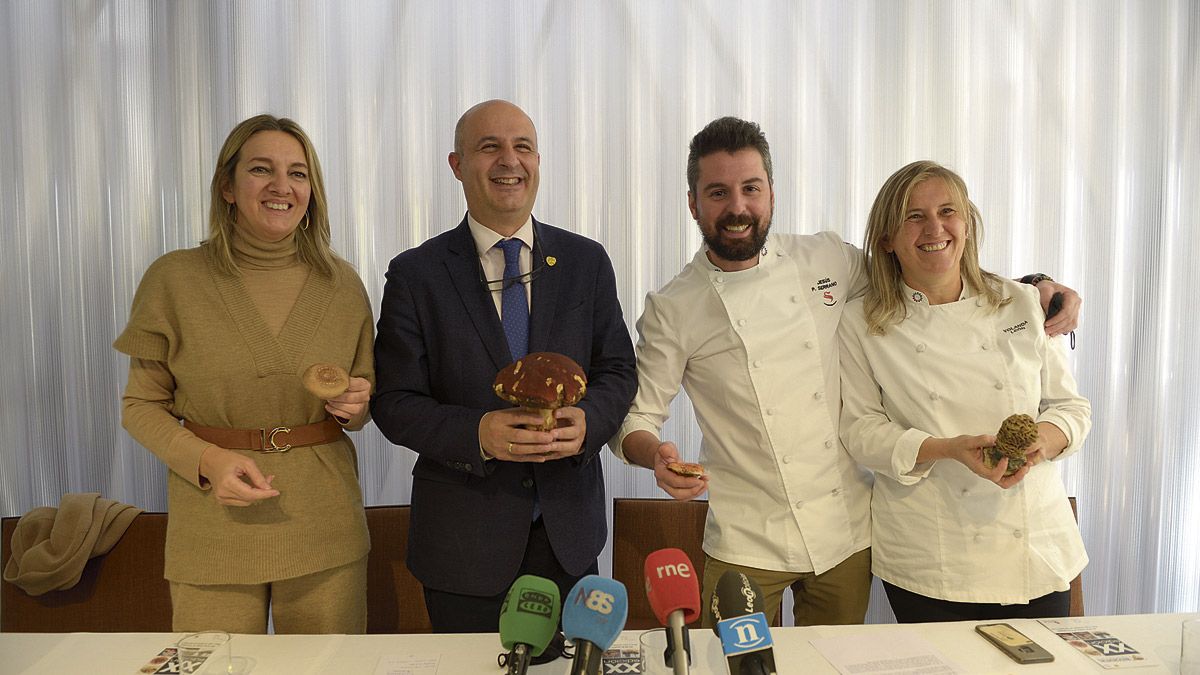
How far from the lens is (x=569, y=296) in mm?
2434

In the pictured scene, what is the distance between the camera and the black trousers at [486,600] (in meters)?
2.34

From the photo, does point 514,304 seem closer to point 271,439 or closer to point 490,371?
point 490,371

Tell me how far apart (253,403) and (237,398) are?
0.04m

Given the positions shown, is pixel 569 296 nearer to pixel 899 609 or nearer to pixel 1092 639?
pixel 899 609

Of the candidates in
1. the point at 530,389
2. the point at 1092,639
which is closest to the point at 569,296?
the point at 530,389

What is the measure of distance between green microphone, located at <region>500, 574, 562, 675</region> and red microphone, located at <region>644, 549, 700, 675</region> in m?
0.21

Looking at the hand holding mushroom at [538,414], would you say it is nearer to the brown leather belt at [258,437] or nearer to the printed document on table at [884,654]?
the brown leather belt at [258,437]

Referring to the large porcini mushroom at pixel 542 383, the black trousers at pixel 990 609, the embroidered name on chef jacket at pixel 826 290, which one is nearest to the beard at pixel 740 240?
the embroidered name on chef jacket at pixel 826 290

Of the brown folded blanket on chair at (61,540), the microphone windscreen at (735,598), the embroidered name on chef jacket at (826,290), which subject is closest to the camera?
the microphone windscreen at (735,598)

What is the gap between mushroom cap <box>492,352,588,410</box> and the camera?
6.47 ft

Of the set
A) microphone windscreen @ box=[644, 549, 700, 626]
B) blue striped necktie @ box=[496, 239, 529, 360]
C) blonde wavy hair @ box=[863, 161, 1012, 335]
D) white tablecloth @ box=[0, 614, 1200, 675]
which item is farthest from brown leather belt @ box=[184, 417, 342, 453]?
blonde wavy hair @ box=[863, 161, 1012, 335]

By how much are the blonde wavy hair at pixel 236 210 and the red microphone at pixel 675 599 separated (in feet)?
4.63

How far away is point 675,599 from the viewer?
4.99 ft

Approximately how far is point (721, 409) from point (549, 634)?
1151 millimetres
